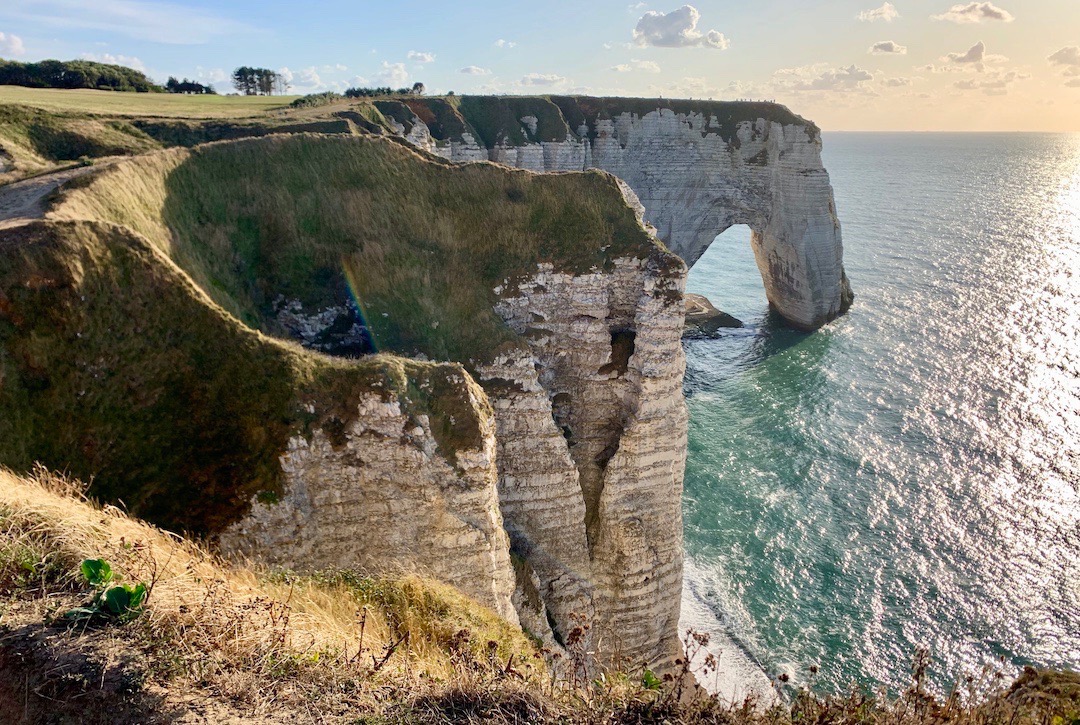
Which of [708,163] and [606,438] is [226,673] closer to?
[606,438]

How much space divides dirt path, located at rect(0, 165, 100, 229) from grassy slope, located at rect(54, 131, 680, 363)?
2.19 metres

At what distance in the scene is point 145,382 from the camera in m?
12.8

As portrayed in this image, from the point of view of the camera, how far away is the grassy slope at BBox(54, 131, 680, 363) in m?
18.9

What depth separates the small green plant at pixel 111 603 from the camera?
20.0 ft

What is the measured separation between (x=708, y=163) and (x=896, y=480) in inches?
1529

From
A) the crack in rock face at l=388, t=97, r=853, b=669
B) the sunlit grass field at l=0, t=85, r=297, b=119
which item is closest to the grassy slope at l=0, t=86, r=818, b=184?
the sunlit grass field at l=0, t=85, r=297, b=119

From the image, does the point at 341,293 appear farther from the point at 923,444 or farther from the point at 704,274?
the point at 704,274

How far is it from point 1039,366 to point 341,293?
5313cm

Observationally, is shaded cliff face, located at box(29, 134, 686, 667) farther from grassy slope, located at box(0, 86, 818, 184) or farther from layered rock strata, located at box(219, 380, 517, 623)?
grassy slope, located at box(0, 86, 818, 184)

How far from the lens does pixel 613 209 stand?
21.1m

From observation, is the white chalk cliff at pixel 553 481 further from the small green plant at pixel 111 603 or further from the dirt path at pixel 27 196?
the dirt path at pixel 27 196

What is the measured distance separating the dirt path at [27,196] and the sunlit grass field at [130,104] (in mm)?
15507

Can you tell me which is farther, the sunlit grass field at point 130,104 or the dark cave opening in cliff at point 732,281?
the dark cave opening in cliff at point 732,281

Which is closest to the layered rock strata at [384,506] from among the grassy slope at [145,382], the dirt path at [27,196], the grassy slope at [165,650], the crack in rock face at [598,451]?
the grassy slope at [145,382]
